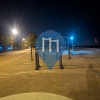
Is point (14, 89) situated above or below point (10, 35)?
below

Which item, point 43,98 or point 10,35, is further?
point 10,35

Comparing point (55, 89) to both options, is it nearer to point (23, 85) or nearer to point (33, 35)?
point (23, 85)

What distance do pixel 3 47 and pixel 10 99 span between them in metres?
50.3

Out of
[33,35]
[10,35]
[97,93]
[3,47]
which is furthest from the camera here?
[33,35]

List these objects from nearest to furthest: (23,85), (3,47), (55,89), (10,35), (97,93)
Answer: (97,93)
(55,89)
(23,85)
(3,47)
(10,35)

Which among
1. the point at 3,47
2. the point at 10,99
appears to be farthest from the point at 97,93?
the point at 3,47

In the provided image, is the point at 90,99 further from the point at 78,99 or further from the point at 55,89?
the point at 55,89

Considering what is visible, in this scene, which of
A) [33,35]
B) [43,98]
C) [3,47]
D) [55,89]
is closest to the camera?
[43,98]

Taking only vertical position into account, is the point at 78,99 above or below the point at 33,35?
below

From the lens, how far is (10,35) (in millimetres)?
58594

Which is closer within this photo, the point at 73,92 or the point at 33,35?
the point at 73,92

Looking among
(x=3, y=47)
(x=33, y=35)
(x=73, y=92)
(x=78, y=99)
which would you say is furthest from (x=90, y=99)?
(x=33, y=35)

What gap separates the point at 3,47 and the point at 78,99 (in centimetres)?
5084

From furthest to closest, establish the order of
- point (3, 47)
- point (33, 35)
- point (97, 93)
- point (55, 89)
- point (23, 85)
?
point (33, 35) → point (3, 47) → point (23, 85) → point (55, 89) → point (97, 93)
